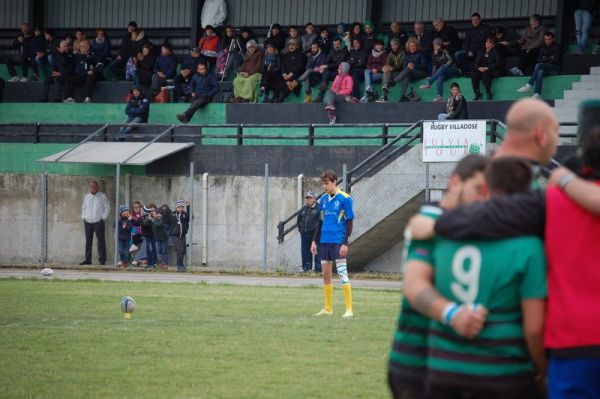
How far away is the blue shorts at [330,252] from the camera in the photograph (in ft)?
59.5

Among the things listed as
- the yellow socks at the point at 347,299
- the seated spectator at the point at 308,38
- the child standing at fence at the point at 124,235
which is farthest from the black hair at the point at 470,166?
the seated spectator at the point at 308,38

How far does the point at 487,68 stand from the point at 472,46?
165cm

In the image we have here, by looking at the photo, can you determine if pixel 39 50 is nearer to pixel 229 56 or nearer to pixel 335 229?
pixel 229 56

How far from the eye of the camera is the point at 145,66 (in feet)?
120

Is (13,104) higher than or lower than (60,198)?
higher

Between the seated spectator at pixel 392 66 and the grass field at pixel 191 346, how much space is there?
38.4 feet

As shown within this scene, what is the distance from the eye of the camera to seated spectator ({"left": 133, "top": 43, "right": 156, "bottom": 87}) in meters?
36.2

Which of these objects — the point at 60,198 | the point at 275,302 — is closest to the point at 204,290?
the point at 275,302

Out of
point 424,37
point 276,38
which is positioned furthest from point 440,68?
point 276,38

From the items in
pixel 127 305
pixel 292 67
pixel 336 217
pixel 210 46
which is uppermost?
pixel 210 46

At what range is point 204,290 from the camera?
22875 millimetres

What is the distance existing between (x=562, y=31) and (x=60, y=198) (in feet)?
47.5

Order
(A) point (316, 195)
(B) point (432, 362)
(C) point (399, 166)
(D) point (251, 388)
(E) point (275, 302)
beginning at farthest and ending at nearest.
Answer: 1. (A) point (316, 195)
2. (C) point (399, 166)
3. (E) point (275, 302)
4. (D) point (251, 388)
5. (B) point (432, 362)

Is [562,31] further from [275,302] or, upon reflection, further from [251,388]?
[251,388]
